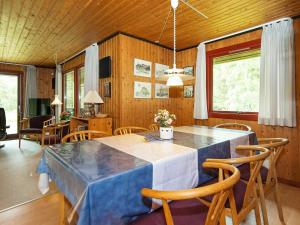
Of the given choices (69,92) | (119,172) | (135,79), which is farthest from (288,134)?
(69,92)

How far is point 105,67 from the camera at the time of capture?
3.80 metres

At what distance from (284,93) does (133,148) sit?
255 centimetres

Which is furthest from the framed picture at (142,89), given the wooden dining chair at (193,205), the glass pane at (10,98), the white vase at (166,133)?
the glass pane at (10,98)

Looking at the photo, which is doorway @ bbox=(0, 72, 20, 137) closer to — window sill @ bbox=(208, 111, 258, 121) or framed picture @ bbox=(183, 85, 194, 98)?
framed picture @ bbox=(183, 85, 194, 98)

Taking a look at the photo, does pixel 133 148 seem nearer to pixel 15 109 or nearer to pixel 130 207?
pixel 130 207

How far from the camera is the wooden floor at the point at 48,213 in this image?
6.13 feet

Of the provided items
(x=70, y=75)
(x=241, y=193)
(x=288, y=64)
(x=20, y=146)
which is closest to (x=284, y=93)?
(x=288, y=64)

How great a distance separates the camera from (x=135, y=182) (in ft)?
3.60

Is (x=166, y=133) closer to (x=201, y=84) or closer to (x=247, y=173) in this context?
(x=247, y=173)

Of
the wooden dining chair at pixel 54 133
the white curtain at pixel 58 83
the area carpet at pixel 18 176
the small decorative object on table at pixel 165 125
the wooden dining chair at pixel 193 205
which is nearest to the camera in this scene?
the wooden dining chair at pixel 193 205

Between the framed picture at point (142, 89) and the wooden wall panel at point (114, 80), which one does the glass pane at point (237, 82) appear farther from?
the wooden wall panel at point (114, 80)

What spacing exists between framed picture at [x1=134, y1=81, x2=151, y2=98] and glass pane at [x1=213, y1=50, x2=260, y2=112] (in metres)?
1.39

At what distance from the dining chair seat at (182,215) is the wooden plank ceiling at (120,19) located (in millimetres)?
2387

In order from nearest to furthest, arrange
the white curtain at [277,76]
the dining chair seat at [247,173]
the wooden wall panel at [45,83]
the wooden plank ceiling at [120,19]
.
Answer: the dining chair seat at [247,173] < the wooden plank ceiling at [120,19] < the white curtain at [277,76] < the wooden wall panel at [45,83]
